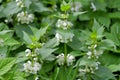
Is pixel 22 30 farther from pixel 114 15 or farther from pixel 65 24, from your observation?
pixel 114 15

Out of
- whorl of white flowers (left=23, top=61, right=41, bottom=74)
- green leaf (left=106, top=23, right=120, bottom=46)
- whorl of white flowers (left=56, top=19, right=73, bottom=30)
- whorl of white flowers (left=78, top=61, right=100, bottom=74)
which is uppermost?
whorl of white flowers (left=56, top=19, right=73, bottom=30)

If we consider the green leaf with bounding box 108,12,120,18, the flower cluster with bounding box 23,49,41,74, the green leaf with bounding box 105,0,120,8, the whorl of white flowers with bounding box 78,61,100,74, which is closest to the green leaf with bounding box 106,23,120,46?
the green leaf with bounding box 108,12,120,18

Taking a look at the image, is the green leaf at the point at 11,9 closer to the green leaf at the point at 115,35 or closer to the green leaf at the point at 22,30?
the green leaf at the point at 22,30

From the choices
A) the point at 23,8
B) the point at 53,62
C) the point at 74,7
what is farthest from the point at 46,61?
the point at 74,7

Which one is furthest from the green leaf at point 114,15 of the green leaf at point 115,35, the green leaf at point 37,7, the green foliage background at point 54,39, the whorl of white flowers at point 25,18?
the whorl of white flowers at point 25,18

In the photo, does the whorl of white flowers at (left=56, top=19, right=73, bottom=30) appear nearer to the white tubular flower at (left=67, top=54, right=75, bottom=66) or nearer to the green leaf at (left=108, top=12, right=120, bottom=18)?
the white tubular flower at (left=67, top=54, right=75, bottom=66)

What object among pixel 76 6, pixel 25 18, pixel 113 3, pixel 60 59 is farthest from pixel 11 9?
pixel 113 3

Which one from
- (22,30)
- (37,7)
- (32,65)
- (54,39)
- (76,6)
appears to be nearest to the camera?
(32,65)

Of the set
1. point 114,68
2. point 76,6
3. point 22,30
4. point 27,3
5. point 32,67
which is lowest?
point 114,68
